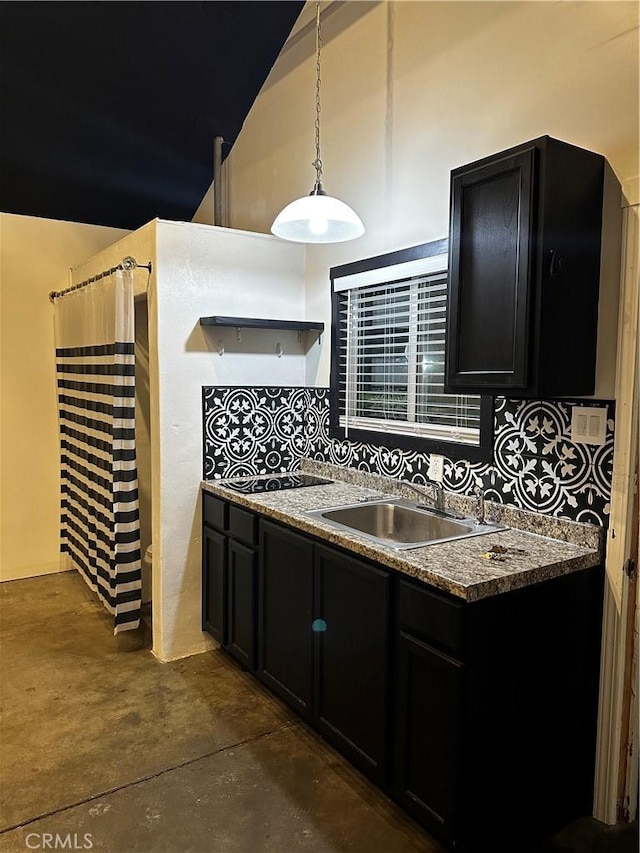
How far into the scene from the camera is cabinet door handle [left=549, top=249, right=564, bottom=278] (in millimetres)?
1854

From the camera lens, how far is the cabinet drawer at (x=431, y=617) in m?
1.72

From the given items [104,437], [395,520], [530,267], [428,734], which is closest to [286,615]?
[395,520]

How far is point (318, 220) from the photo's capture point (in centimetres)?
243

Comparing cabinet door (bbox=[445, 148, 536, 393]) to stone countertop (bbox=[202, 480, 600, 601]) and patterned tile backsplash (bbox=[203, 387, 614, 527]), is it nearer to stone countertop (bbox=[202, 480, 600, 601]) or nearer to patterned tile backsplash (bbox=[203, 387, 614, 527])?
patterned tile backsplash (bbox=[203, 387, 614, 527])

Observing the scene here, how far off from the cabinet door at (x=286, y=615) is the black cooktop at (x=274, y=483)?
336 mm

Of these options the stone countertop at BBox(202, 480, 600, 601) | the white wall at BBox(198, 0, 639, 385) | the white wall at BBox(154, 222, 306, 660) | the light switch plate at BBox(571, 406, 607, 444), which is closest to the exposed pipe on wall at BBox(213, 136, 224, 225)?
the white wall at BBox(198, 0, 639, 385)

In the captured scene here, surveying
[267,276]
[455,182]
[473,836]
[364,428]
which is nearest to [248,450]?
[364,428]

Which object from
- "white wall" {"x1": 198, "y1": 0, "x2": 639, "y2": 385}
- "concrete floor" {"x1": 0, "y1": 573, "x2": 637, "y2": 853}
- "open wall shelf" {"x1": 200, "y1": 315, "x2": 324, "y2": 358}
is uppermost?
"white wall" {"x1": 198, "y1": 0, "x2": 639, "y2": 385}

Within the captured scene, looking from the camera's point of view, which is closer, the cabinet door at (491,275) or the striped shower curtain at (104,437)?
the cabinet door at (491,275)

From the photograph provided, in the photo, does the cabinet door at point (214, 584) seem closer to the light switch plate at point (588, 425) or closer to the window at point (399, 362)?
the window at point (399, 362)

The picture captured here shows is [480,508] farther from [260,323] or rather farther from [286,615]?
[260,323]

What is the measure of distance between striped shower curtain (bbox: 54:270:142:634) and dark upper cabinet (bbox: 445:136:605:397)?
73.8 inches

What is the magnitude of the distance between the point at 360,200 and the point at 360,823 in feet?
8.81

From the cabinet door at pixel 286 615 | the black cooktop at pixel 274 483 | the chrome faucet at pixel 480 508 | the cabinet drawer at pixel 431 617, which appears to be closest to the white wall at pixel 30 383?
the black cooktop at pixel 274 483
